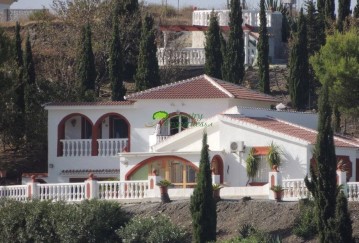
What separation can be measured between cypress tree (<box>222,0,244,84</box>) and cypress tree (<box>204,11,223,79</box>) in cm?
38

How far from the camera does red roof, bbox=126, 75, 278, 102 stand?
62.1 m

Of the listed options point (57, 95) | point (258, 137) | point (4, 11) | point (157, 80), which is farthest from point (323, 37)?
point (4, 11)

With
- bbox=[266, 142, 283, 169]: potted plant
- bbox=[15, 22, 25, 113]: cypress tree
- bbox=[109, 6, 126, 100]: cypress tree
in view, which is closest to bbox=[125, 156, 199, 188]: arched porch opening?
bbox=[266, 142, 283, 169]: potted plant

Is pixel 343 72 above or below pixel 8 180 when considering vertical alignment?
above

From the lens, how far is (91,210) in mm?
49375

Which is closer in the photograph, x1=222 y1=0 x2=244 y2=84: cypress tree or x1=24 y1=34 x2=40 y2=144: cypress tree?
x1=24 y1=34 x2=40 y2=144: cypress tree

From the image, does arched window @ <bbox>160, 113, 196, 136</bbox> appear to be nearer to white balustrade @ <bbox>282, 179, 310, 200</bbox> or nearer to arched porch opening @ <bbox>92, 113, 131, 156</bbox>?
arched porch opening @ <bbox>92, 113, 131, 156</bbox>

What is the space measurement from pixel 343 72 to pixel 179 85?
21.1 ft

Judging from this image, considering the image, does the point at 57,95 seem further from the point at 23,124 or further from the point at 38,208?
the point at 38,208

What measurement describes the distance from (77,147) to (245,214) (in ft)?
48.0

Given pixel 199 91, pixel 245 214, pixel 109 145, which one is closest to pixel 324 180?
pixel 245 214

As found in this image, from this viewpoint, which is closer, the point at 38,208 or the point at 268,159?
the point at 38,208

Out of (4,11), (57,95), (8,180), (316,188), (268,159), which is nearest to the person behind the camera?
(316,188)

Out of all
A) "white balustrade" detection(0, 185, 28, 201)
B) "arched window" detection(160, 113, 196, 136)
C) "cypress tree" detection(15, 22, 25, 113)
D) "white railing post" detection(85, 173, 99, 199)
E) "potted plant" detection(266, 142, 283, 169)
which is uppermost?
"cypress tree" detection(15, 22, 25, 113)
